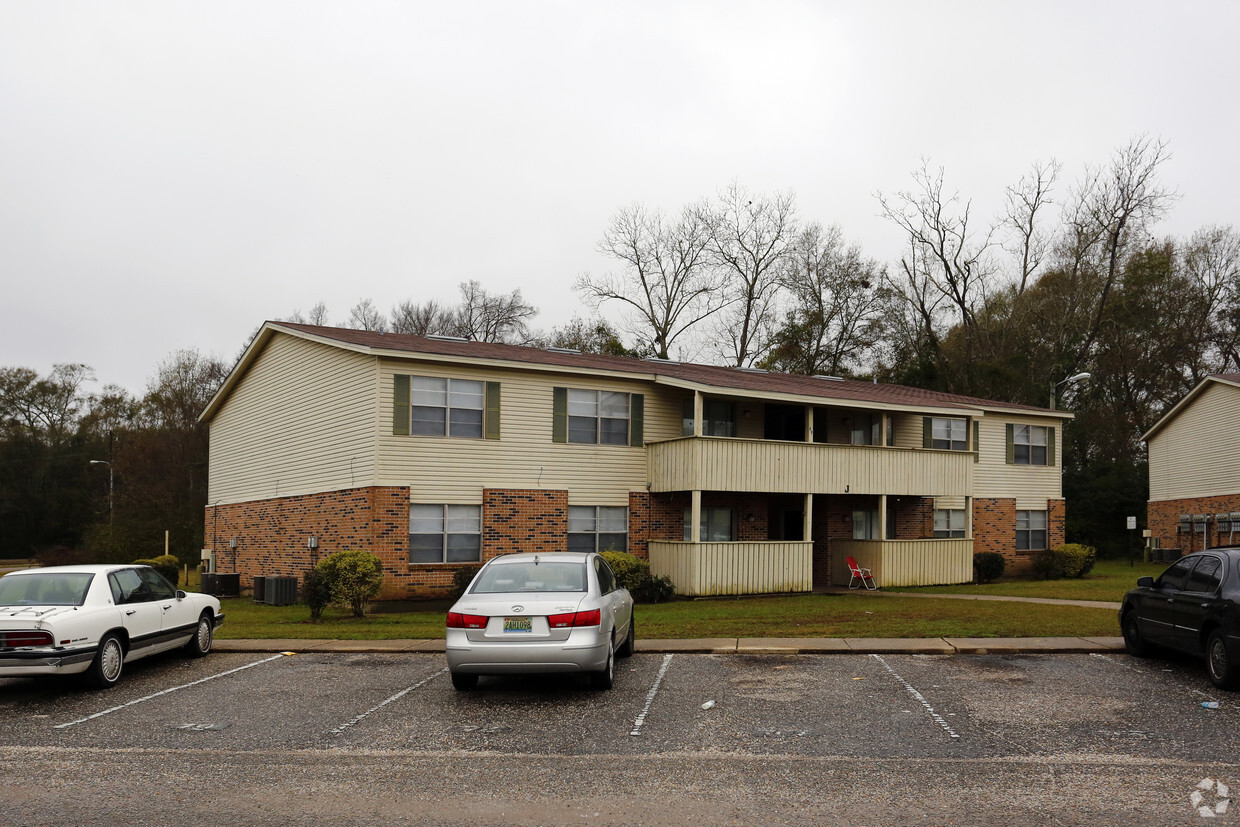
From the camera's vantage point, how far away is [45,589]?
11.4 meters

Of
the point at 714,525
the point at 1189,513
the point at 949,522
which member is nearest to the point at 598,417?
the point at 714,525

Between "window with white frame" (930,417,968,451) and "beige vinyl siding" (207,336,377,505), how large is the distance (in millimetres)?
16693

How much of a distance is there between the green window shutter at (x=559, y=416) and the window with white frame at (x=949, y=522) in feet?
41.3

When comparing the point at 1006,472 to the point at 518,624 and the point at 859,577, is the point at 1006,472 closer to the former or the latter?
the point at 859,577

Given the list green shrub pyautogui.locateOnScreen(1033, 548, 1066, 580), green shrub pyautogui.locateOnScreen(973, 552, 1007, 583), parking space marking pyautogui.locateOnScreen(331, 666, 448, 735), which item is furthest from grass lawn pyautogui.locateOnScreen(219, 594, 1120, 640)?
green shrub pyautogui.locateOnScreen(1033, 548, 1066, 580)

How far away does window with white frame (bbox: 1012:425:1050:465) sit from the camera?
104ft

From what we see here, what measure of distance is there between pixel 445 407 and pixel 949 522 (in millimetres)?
16282

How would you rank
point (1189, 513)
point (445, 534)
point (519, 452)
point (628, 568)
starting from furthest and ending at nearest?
1. point (1189, 513)
2. point (519, 452)
3. point (445, 534)
4. point (628, 568)

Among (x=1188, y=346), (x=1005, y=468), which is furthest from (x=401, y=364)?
(x=1188, y=346)

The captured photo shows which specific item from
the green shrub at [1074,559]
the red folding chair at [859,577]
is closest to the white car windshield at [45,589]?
the red folding chair at [859,577]

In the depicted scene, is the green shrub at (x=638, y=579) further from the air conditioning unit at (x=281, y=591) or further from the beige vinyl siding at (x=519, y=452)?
the air conditioning unit at (x=281, y=591)

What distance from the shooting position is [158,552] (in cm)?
4062

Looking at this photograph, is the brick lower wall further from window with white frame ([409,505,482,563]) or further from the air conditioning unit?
the air conditioning unit

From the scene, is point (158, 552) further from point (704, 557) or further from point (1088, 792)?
point (1088, 792)
